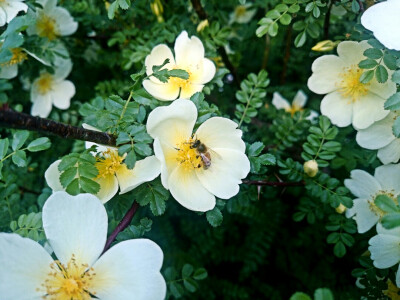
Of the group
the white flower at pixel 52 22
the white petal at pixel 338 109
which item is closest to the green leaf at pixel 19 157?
the white flower at pixel 52 22

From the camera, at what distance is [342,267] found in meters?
2.02

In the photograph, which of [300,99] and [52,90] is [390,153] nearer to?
[300,99]

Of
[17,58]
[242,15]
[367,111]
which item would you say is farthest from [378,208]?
[17,58]

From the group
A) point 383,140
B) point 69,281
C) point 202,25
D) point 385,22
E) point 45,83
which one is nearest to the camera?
point 69,281

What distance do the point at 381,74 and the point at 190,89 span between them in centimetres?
59

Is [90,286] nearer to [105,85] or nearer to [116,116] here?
[116,116]

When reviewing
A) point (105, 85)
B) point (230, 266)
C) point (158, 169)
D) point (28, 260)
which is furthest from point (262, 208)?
point (28, 260)

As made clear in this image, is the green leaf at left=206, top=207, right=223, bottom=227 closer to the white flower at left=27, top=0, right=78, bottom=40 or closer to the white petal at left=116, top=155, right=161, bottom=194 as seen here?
the white petal at left=116, top=155, right=161, bottom=194

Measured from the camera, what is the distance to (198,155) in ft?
4.22

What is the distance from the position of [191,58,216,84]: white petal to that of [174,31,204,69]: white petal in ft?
0.10

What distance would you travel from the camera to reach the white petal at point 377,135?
1.44 meters

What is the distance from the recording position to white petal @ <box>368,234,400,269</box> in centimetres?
130

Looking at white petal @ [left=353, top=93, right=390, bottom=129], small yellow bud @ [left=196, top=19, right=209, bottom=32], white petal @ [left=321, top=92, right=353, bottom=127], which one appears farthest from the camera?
small yellow bud @ [left=196, top=19, right=209, bottom=32]

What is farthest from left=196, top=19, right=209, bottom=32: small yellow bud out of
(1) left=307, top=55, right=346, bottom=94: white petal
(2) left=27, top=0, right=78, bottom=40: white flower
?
(2) left=27, top=0, right=78, bottom=40: white flower
